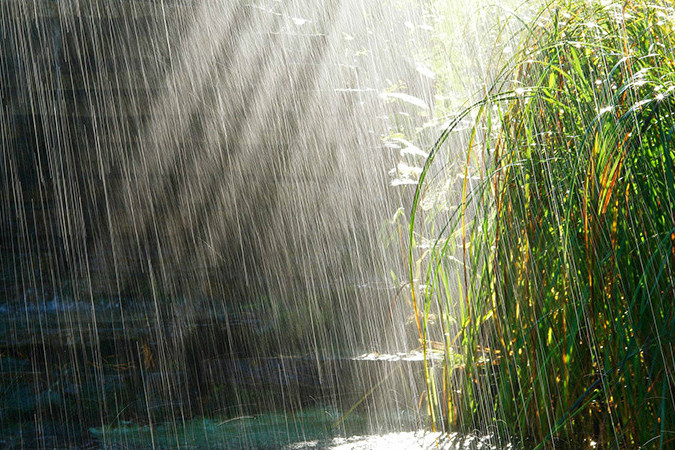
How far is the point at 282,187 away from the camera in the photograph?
4676mm

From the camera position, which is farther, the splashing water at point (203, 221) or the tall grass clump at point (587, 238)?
the splashing water at point (203, 221)

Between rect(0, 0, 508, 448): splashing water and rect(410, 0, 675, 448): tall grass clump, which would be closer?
rect(410, 0, 675, 448): tall grass clump

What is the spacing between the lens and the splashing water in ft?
11.4

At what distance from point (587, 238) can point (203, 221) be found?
354 centimetres

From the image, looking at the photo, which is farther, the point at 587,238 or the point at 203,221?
the point at 203,221

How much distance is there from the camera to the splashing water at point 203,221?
136 inches

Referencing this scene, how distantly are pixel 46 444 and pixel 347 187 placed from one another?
8.92ft

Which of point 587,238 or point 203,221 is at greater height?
point 203,221

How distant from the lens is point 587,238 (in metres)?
1.46

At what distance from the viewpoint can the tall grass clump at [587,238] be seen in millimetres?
1380

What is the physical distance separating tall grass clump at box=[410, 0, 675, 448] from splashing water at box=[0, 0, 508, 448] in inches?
57.7

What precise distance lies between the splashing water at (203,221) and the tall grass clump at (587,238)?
1.46 meters

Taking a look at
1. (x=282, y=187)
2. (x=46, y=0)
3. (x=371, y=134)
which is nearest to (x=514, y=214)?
(x=282, y=187)

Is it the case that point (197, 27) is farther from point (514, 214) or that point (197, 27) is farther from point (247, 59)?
point (514, 214)
